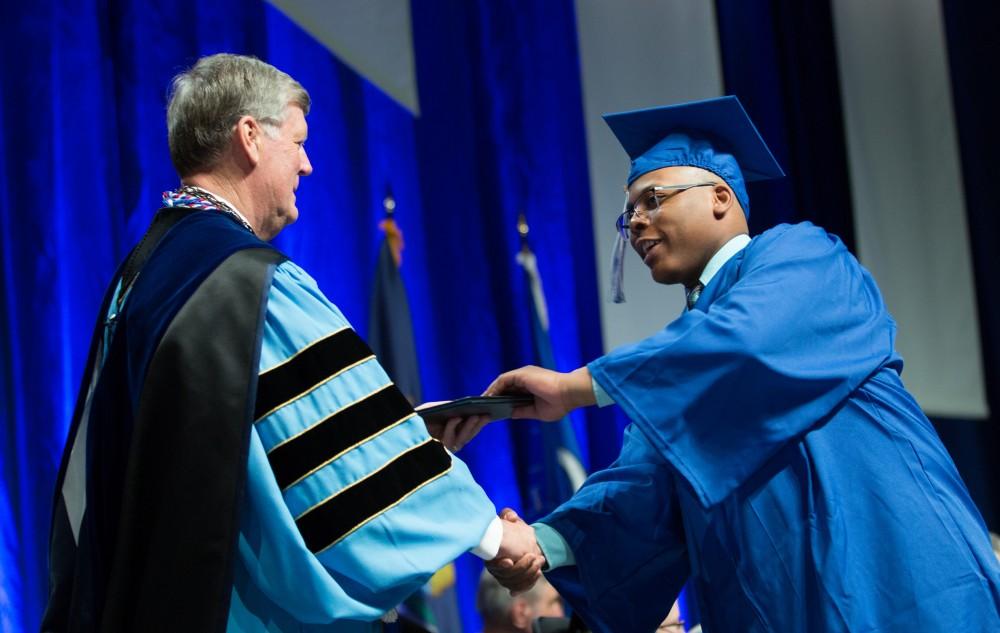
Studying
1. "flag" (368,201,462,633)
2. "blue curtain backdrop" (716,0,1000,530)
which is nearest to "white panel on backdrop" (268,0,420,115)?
"flag" (368,201,462,633)

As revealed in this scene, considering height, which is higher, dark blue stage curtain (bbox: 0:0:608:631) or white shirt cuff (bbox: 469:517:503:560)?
dark blue stage curtain (bbox: 0:0:608:631)

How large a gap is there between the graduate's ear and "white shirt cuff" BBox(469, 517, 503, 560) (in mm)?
933

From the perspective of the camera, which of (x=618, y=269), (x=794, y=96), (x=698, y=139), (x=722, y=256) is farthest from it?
(x=794, y=96)

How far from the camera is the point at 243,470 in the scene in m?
1.79

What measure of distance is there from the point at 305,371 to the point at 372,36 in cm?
326

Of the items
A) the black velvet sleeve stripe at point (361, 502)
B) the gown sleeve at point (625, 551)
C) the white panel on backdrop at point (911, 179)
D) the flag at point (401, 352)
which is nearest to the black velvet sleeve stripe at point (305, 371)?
the black velvet sleeve stripe at point (361, 502)

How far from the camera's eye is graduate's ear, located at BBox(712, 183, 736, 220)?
8.53ft

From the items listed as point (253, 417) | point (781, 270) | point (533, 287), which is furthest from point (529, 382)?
point (533, 287)

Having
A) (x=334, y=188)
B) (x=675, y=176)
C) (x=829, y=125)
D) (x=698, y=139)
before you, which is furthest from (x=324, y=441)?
(x=829, y=125)

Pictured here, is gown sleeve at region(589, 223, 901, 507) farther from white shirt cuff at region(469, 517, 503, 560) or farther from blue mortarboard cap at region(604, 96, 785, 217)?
blue mortarboard cap at region(604, 96, 785, 217)

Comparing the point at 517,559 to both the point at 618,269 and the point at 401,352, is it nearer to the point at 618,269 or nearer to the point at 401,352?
the point at 618,269

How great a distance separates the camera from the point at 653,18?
17.9ft

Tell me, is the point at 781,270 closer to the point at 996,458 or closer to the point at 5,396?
the point at 5,396

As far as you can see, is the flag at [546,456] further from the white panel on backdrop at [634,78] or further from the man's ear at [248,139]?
the man's ear at [248,139]
